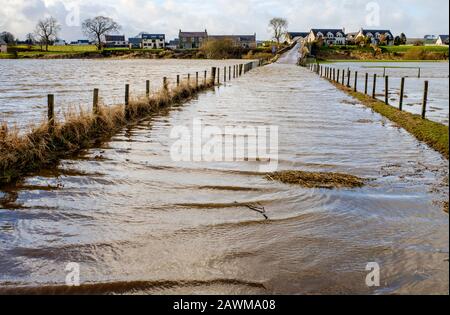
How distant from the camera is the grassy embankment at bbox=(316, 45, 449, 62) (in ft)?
349

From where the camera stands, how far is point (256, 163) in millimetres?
11055

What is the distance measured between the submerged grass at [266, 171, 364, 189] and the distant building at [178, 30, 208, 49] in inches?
6604

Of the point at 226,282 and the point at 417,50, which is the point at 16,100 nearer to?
the point at 226,282

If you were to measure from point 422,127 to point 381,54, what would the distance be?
10467 cm

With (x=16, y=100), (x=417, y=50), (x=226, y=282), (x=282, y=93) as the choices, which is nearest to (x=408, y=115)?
(x=282, y=93)

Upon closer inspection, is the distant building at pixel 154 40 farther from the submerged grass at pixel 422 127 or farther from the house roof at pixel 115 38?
the submerged grass at pixel 422 127

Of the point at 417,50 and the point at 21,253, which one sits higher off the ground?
the point at 417,50

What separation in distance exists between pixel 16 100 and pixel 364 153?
1912 centimetres

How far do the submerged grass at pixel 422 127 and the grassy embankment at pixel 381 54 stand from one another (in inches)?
3606

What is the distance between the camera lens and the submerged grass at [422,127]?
1335 cm

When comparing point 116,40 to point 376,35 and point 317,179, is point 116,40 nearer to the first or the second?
point 376,35

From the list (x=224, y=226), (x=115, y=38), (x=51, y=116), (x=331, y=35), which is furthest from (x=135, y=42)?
(x=224, y=226)

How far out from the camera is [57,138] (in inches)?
481
